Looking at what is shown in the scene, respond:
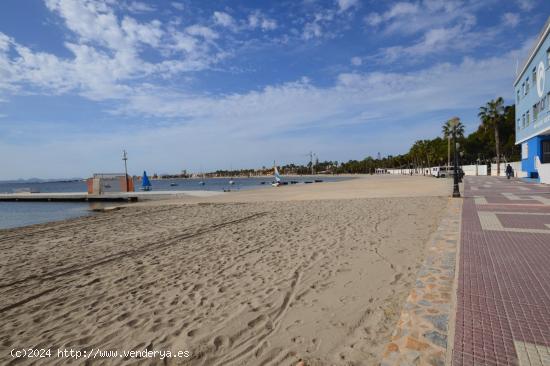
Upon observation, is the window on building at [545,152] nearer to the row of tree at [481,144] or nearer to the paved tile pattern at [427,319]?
the row of tree at [481,144]

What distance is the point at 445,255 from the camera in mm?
5691

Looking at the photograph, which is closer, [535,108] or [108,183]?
[535,108]

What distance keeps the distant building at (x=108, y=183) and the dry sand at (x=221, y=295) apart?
98.9 feet

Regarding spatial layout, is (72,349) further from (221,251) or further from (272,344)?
(221,251)

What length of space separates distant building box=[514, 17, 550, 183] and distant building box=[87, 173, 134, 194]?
138 ft

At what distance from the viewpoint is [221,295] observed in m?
4.73

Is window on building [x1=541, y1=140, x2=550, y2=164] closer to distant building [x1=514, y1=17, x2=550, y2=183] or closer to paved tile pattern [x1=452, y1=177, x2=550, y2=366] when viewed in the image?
distant building [x1=514, y1=17, x2=550, y2=183]

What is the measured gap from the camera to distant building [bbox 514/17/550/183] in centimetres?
2158

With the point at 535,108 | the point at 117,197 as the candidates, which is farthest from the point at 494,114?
the point at 117,197

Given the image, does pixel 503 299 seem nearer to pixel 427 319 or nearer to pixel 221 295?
pixel 427 319

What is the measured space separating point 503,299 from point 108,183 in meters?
41.0

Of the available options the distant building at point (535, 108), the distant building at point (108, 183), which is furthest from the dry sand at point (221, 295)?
the distant building at point (108, 183)

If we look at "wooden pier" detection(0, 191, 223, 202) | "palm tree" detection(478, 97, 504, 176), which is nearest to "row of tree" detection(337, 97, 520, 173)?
"palm tree" detection(478, 97, 504, 176)

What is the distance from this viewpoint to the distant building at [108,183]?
1437 inches
